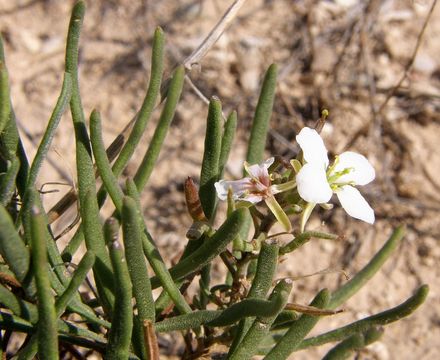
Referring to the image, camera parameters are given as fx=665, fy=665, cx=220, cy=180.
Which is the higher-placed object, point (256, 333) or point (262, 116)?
point (262, 116)

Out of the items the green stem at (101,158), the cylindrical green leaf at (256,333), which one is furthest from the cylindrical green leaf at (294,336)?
the green stem at (101,158)

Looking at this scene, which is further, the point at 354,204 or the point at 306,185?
the point at 354,204

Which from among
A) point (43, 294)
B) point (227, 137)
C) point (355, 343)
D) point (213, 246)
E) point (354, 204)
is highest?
point (227, 137)

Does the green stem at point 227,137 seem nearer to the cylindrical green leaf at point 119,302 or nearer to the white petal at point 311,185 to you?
the white petal at point 311,185

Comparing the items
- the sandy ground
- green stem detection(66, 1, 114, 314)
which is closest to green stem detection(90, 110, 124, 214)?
green stem detection(66, 1, 114, 314)

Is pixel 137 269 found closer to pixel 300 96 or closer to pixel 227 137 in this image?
pixel 227 137

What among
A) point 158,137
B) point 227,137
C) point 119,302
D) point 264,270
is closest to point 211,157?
point 227,137
